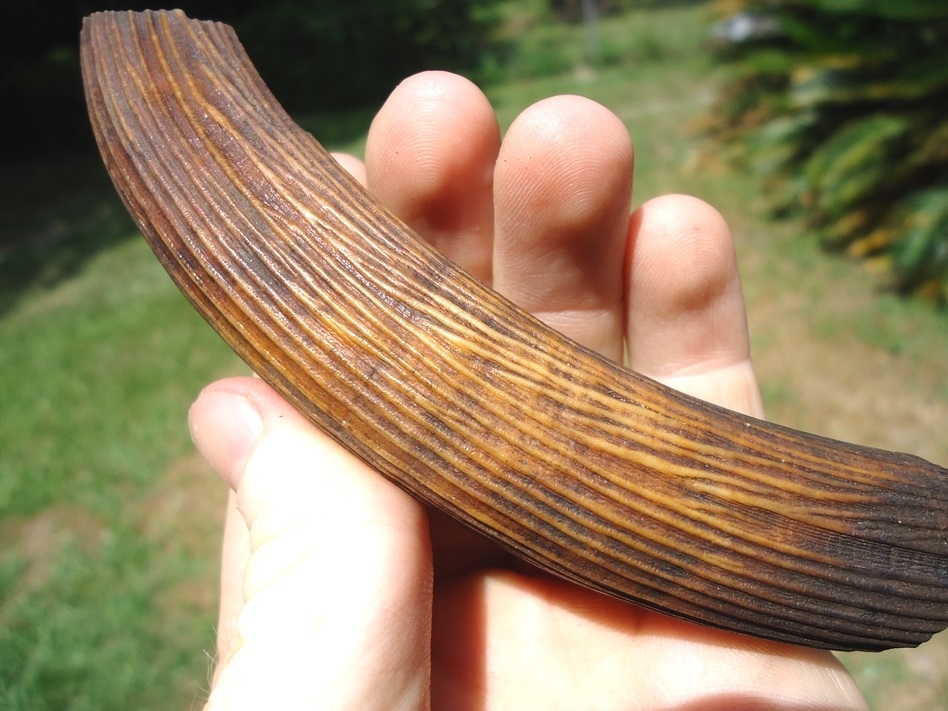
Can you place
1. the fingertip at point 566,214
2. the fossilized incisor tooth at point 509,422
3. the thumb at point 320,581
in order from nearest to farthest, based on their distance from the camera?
the thumb at point 320,581 → the fossilized incisor tooth at point 509,422 → the fingertip at point 566,214

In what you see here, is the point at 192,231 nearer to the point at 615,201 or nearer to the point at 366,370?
the point at 366,370

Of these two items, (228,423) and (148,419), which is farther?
(148,419)

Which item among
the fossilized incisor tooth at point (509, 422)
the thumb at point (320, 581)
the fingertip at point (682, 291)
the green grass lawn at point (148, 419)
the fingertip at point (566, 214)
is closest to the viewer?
the thumb at point (320, 581)

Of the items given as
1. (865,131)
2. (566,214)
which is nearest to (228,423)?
(566,214)

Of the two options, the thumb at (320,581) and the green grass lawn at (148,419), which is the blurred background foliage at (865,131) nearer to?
the green grass lawn at (148,419)

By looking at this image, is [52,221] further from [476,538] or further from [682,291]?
[682,291]

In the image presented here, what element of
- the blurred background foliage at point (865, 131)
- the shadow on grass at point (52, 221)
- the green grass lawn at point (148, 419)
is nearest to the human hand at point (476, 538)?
the green grass lawn at point (148, 419)
